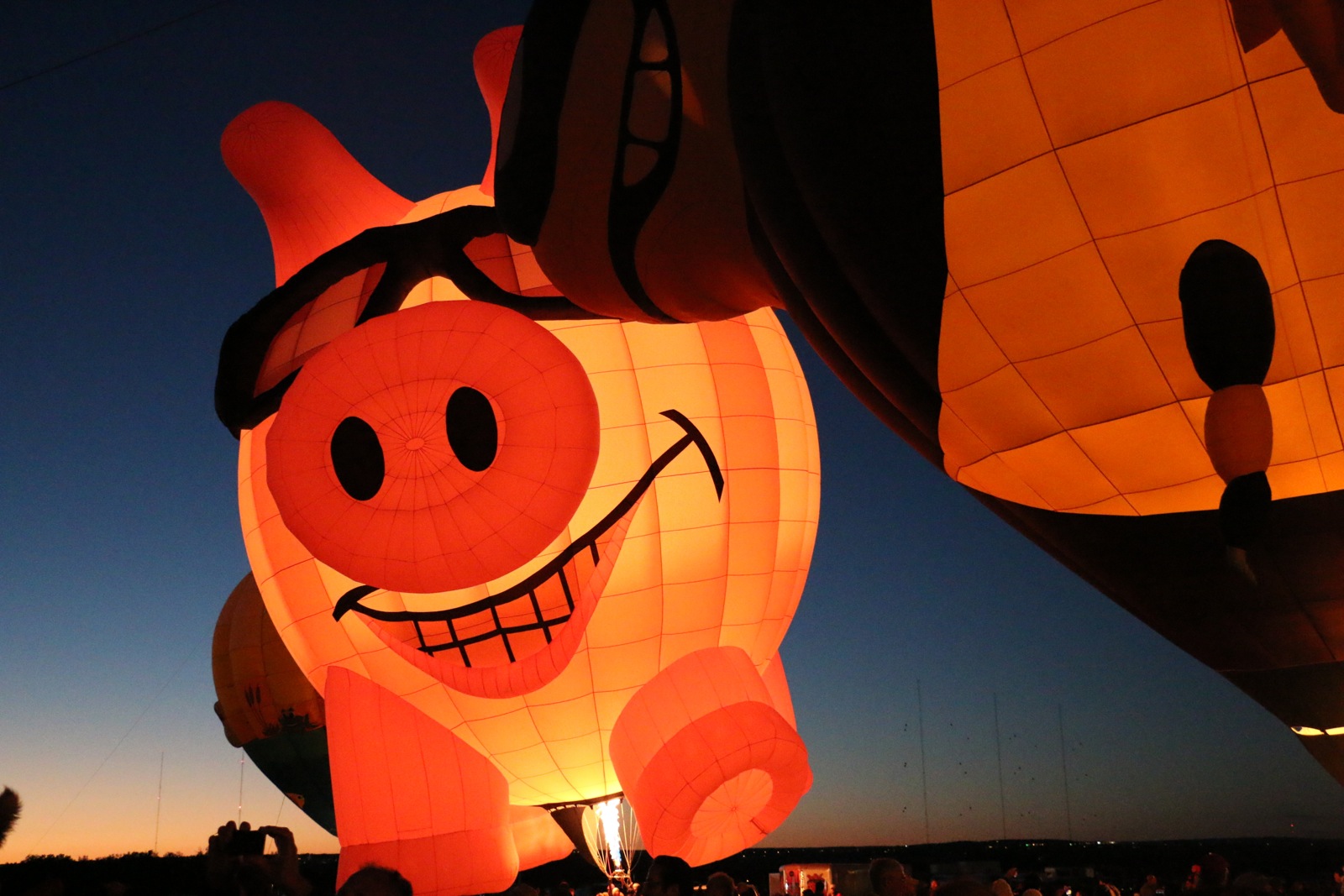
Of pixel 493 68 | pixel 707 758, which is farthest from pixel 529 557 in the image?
pixel 493 68

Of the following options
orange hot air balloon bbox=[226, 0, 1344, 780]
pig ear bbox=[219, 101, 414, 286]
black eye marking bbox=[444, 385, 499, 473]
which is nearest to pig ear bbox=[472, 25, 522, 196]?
pig ear bbox=[219, 101, 414, 286]

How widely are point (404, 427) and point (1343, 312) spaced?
137 inches

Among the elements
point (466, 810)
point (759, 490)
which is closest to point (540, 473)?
point (759, 490)

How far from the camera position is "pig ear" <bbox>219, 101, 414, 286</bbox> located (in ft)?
20.4

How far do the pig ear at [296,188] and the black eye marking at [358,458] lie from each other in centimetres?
195

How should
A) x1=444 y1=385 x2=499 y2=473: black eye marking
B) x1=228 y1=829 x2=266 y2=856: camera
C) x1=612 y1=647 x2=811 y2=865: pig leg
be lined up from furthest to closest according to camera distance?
x1=612 y1=647 x2=811 y2=865: pig leg
x1=444 y1=385 x2=499 y2=473: black eye marking
x1=228 y1=829 x2=266 y2=856: camera

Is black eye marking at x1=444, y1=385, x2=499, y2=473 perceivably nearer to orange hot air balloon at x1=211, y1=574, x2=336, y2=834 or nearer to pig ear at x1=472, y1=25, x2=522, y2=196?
pig ear at x1=472, y1=25, x2=522, y2=196

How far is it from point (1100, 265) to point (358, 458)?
10.8 ft

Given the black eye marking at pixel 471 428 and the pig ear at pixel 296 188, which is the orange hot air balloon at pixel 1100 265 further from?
the pig ear at pixel 296 188

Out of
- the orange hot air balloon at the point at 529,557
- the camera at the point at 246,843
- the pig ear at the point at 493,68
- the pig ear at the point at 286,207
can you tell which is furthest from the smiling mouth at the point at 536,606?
the camera at the point at 246,843

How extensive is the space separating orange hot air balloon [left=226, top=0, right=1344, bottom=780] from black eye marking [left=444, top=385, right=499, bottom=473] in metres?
2.03

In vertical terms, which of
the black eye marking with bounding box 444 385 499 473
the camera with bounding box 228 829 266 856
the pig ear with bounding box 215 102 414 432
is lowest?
the camera with bounding box 228 829 266 856

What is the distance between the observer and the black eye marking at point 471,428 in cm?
450

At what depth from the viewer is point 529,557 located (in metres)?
4.57
